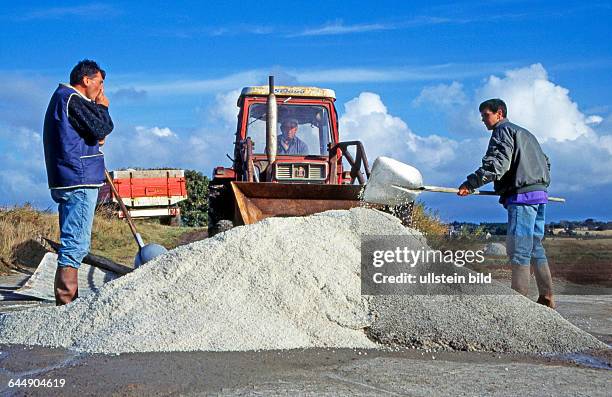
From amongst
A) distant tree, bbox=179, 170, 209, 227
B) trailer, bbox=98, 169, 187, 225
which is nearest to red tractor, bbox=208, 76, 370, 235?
trailer, bbox=98, 169, 187, 225

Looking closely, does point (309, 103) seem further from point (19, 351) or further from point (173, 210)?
point (173, 210)

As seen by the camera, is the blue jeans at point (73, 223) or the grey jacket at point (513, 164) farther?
the grey jacket at point (513, 164)

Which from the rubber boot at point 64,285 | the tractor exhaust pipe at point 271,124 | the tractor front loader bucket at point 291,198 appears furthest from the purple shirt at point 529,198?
the rubber boot at point 64,285

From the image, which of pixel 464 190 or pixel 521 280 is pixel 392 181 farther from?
pixel 521 280

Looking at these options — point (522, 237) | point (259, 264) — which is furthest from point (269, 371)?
point (522, 237)

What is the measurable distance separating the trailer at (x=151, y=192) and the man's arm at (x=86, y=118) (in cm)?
1636

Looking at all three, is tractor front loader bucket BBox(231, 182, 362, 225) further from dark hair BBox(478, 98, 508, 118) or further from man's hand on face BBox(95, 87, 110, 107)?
man's hand on face BBox(95, 87, 110, 107)

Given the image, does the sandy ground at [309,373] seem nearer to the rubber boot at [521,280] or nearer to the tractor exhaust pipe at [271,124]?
the rubber boot at [521,280]

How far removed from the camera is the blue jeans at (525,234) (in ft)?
19.3

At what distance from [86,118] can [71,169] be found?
0.37 metres

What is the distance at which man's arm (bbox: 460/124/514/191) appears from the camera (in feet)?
19.5

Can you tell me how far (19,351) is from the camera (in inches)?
177

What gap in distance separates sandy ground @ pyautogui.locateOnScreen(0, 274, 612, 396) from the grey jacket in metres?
1.68

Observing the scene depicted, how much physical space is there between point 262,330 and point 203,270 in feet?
2.29
